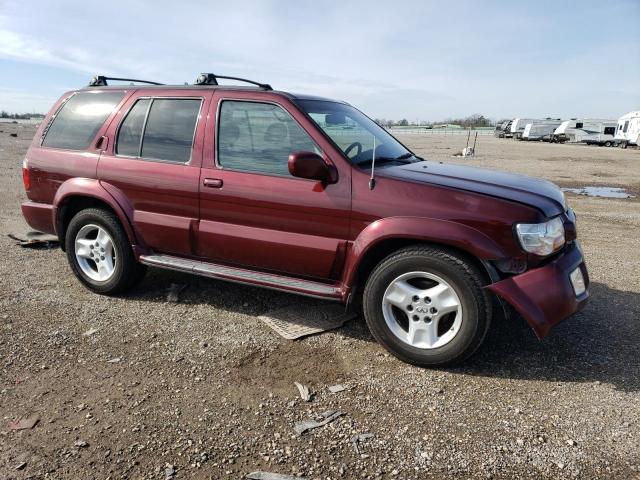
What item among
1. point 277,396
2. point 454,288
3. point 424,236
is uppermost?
point 424,236

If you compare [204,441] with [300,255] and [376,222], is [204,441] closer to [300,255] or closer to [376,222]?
[300,255]

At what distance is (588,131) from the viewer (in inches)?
1806

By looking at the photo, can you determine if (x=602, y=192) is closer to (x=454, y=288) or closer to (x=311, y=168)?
(x=454, y=288)

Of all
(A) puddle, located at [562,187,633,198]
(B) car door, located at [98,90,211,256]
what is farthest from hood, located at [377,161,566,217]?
(A) puddle, located at [562,187,633,198]

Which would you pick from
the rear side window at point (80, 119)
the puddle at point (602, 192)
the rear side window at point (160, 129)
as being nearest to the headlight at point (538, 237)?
the rear side window at point (160, 129)

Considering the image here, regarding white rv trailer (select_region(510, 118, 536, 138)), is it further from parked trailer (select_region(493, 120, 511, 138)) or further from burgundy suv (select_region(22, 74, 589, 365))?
burgundy suv (select_region(22, 74, 589, 365))

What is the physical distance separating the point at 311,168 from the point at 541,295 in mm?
1771

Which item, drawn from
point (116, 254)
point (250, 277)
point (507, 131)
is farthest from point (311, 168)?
point (507, 131)

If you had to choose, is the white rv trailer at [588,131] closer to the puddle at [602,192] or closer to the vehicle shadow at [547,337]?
the puddle at [602,192]

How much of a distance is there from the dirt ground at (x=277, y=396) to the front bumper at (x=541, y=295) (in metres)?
0.47

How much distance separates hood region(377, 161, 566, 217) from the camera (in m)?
3.41

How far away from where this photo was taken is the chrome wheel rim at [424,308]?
340 centimetres

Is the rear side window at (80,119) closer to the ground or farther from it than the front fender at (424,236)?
→ farther from it

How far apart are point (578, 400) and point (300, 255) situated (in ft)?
6.95
